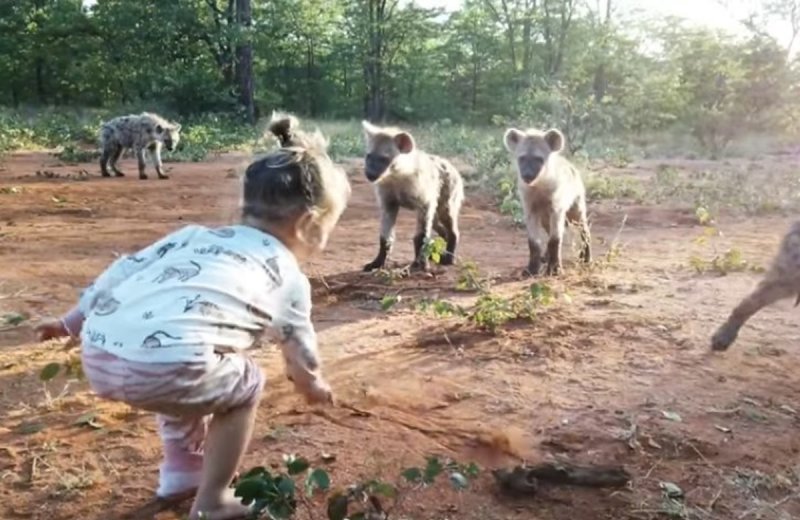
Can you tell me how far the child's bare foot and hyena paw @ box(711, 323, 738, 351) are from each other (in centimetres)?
308

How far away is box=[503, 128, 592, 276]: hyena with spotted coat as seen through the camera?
23.4 feet

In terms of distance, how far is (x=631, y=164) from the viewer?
57.4 feet

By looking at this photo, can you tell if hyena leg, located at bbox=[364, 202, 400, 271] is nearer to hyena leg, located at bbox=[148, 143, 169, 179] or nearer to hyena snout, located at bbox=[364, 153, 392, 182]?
hyena snout, located at bbox=[364, 153, 392, 182]

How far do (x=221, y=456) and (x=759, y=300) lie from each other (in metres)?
3.62

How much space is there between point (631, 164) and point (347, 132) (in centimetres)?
874

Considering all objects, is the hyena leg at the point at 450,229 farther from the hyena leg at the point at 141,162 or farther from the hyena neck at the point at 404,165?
the hyena leg at the point at 141,162

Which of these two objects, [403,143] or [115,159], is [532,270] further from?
[115,159]

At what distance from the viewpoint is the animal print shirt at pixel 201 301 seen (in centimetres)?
250

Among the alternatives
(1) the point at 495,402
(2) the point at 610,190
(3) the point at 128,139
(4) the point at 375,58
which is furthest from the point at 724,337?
(4) the point at 375,58

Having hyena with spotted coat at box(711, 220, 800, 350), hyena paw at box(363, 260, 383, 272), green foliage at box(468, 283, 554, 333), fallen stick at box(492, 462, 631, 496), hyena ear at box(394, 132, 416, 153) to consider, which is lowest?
hyena paw at box(363, 260, 383, 272)

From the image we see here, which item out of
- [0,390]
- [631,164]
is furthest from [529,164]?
[631,164]

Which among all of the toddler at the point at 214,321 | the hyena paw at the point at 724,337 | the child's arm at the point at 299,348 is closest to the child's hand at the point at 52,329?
the toddler at the point at 214,321

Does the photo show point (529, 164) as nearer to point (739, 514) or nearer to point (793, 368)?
point (793, 368)

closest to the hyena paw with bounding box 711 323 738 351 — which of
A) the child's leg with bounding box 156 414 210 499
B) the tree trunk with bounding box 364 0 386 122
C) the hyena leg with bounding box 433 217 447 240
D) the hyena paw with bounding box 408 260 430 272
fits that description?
the hyena paw with bounding box 408 260 430 272
